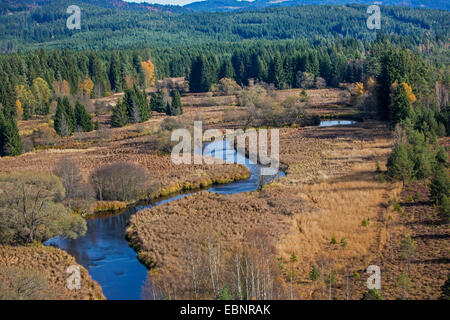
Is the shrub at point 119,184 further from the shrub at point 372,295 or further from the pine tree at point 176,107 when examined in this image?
the pine tree at point 176,107

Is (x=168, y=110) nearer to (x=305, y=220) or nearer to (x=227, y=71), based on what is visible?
(x=227, y=71)

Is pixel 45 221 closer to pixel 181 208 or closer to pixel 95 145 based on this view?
pixel 181 208

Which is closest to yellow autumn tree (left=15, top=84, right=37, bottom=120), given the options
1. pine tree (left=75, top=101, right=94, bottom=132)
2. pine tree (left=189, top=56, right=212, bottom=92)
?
pine tree (left=75, top=101, right=94, bottom=132)

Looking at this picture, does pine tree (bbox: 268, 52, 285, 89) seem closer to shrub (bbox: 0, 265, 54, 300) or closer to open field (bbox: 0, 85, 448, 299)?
open field (bbox: 0, 85, 448, 299)

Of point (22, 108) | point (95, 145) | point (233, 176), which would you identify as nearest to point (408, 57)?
point (233, 176)

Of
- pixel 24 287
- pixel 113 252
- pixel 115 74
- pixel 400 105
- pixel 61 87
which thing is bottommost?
pixel 113 252

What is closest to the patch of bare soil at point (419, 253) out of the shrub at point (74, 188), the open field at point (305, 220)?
the open field at point (305, 220)

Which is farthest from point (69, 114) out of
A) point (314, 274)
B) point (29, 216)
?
point (314, 274)
